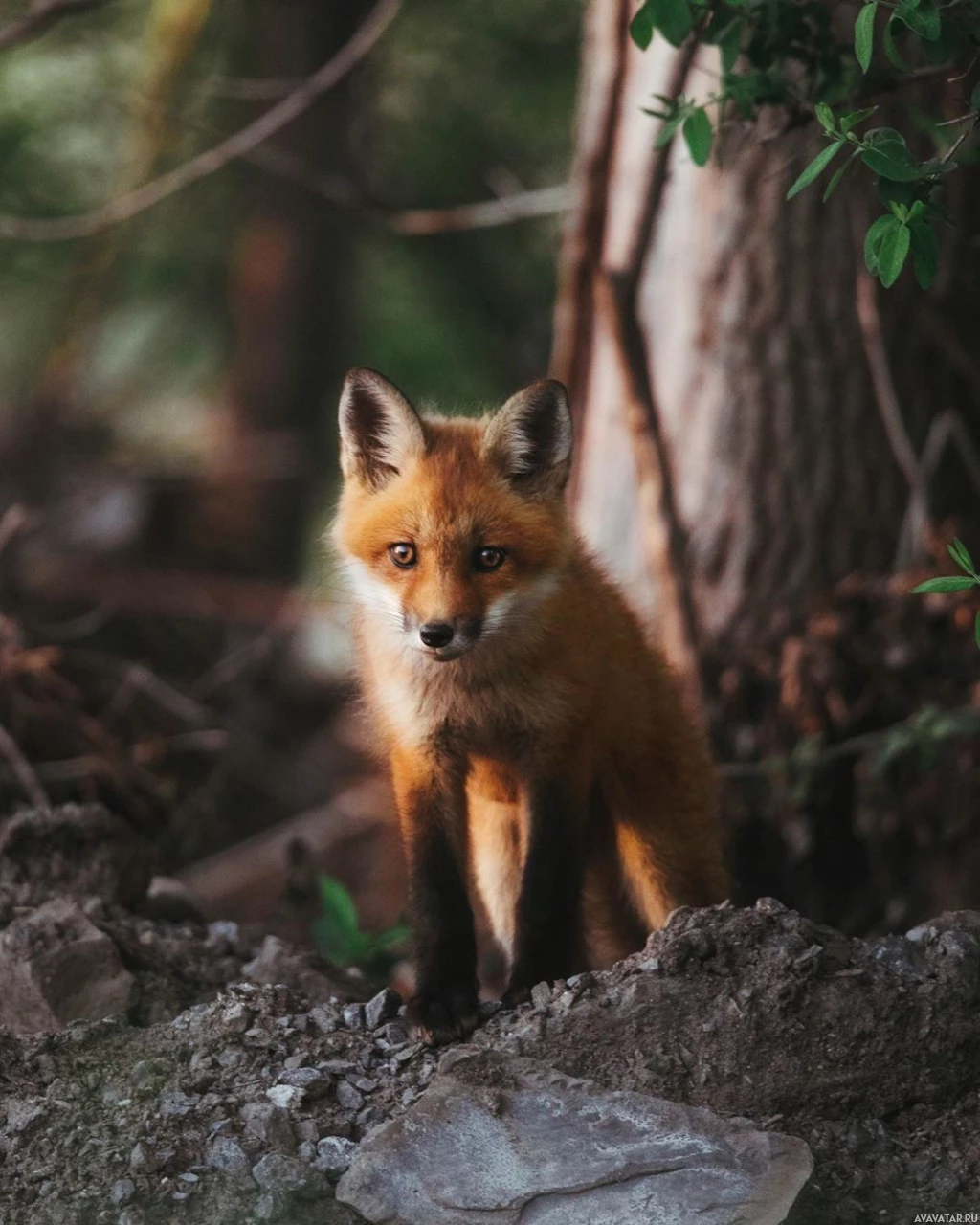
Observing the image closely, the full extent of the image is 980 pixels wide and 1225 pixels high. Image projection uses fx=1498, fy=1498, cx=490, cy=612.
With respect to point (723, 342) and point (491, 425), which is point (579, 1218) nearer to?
point (491, 425)

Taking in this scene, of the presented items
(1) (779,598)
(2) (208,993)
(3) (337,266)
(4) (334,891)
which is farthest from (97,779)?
(3) (337,266)

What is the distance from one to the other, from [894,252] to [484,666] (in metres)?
1.35

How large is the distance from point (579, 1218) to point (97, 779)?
308 cm

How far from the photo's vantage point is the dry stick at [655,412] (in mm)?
5660

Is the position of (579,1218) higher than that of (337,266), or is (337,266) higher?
(337,266)

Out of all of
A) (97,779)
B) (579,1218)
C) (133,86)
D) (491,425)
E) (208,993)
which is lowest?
(579,1218)

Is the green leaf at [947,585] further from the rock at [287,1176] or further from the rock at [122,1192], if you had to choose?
the rock at [122,1192]

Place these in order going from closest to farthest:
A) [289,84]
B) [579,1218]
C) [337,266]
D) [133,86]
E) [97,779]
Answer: [579,1218] → [97,779] → [289,84] → [133,86] → [337,266]

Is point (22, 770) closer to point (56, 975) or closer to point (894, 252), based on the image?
point (56, 975)

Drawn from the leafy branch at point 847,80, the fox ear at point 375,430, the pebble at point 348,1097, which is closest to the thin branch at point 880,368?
the leafy branch at point 847,80

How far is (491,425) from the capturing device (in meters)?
3.70

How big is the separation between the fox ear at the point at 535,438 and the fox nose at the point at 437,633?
560 mm

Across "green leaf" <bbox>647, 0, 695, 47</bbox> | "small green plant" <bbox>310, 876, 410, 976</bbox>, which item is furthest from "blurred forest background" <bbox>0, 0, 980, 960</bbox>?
"green leaf" <bbox>647, 0, 695, 47</bbox>

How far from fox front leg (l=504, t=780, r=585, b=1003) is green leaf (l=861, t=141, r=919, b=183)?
1.54 m
